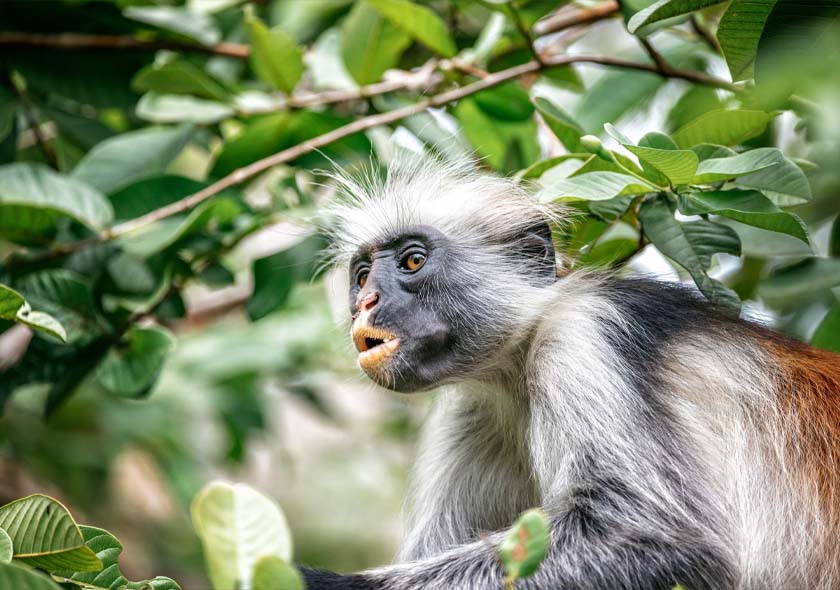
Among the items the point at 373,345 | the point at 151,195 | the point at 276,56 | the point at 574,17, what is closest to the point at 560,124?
the point at 373,345

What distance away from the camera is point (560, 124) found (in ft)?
11.9

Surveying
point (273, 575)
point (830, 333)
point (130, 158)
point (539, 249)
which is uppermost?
point (273, 575)

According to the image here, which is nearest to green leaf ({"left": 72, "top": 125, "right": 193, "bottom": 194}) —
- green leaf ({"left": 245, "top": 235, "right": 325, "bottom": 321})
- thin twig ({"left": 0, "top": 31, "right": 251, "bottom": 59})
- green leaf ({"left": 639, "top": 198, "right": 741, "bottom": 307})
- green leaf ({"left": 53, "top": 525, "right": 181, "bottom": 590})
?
thin twig ({"left": 0, "top": 31, "right": 251, "bottom": 59})

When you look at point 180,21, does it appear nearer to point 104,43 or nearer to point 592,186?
point 104,43

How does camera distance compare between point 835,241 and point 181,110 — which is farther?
point 181,110

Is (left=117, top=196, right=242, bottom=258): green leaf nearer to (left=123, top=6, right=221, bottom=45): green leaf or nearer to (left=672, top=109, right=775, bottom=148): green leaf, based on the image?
(left=123, top=6, right=221, bottom=45): green leaf

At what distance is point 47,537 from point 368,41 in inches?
109

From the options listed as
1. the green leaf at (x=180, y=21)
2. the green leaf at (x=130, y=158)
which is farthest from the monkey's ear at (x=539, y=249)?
the green leaf at (x=180, y=21)

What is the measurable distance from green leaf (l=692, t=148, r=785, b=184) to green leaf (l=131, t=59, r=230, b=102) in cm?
245

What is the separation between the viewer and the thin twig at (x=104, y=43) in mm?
4918

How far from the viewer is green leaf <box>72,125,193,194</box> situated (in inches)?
180

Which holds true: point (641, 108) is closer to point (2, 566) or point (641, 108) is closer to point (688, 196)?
point (688, 196)

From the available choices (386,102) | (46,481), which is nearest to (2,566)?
(386,102)

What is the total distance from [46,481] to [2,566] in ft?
21.3
